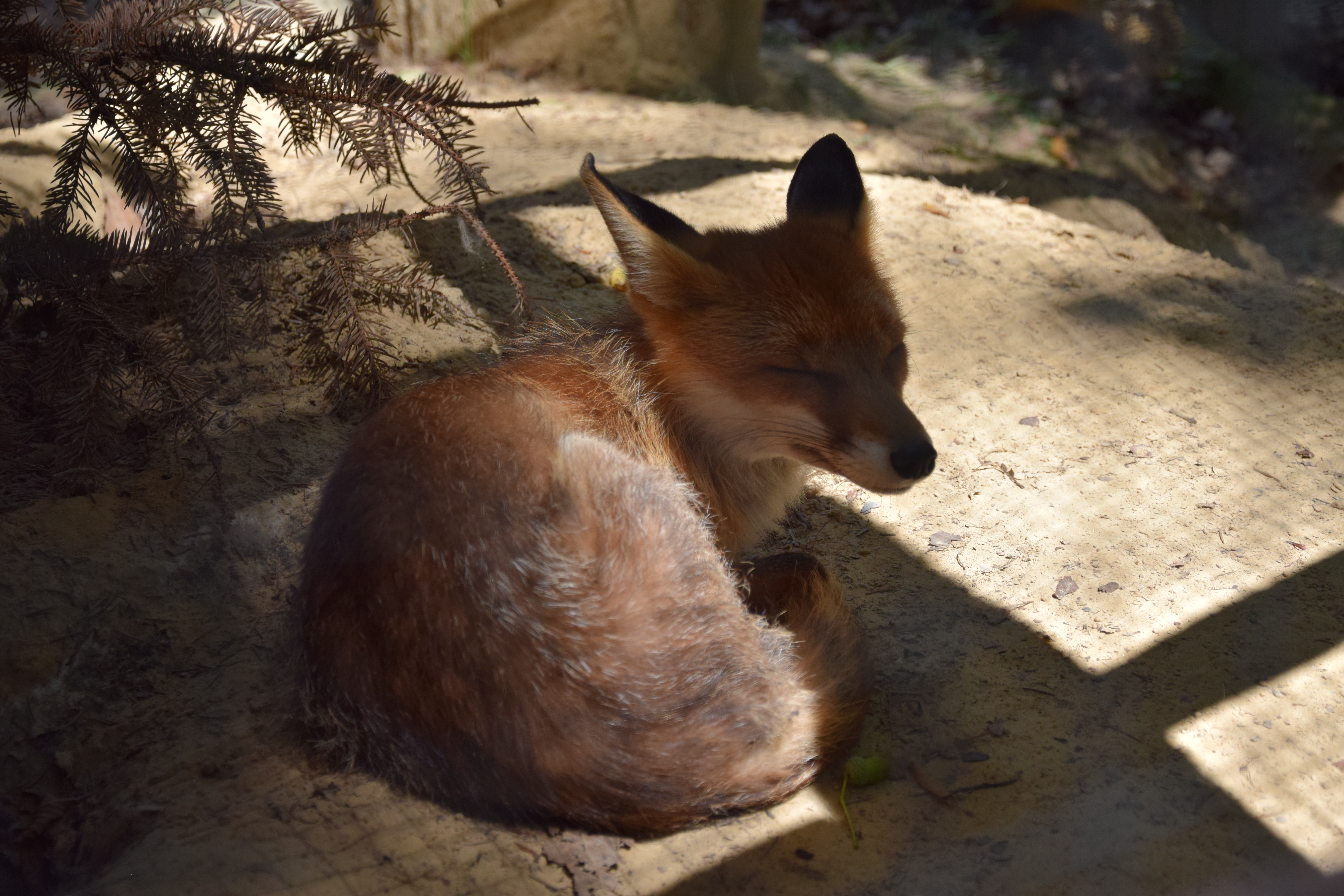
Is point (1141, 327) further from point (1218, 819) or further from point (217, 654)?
point (217, 654)

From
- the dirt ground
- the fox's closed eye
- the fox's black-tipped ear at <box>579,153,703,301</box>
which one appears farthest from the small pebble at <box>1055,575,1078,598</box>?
the fox's black-tipped ear at <box>579,153,703,301</box>

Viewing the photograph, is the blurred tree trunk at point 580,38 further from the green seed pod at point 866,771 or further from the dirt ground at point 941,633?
the green seed pod at point 866,771

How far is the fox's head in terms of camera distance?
3066mm

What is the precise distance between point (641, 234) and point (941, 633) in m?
1.94

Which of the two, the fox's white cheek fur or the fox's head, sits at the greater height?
the fox's head

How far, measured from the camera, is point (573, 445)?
299 cm

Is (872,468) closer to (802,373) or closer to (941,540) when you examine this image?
(802,373)

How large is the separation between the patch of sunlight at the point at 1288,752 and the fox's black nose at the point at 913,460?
1213mm

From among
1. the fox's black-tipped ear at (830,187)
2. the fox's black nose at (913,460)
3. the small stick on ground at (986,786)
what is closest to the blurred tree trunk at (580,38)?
the fox's black-tipped ear at (830,187)

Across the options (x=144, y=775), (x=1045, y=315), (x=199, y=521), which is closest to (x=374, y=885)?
(x=144, y=775)

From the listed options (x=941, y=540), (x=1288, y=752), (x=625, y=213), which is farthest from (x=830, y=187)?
(x=1288, y=752)

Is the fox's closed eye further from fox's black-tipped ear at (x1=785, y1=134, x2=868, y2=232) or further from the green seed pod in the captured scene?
the green seed pod

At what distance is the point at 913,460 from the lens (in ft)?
9.66

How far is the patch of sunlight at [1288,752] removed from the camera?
104 inches
